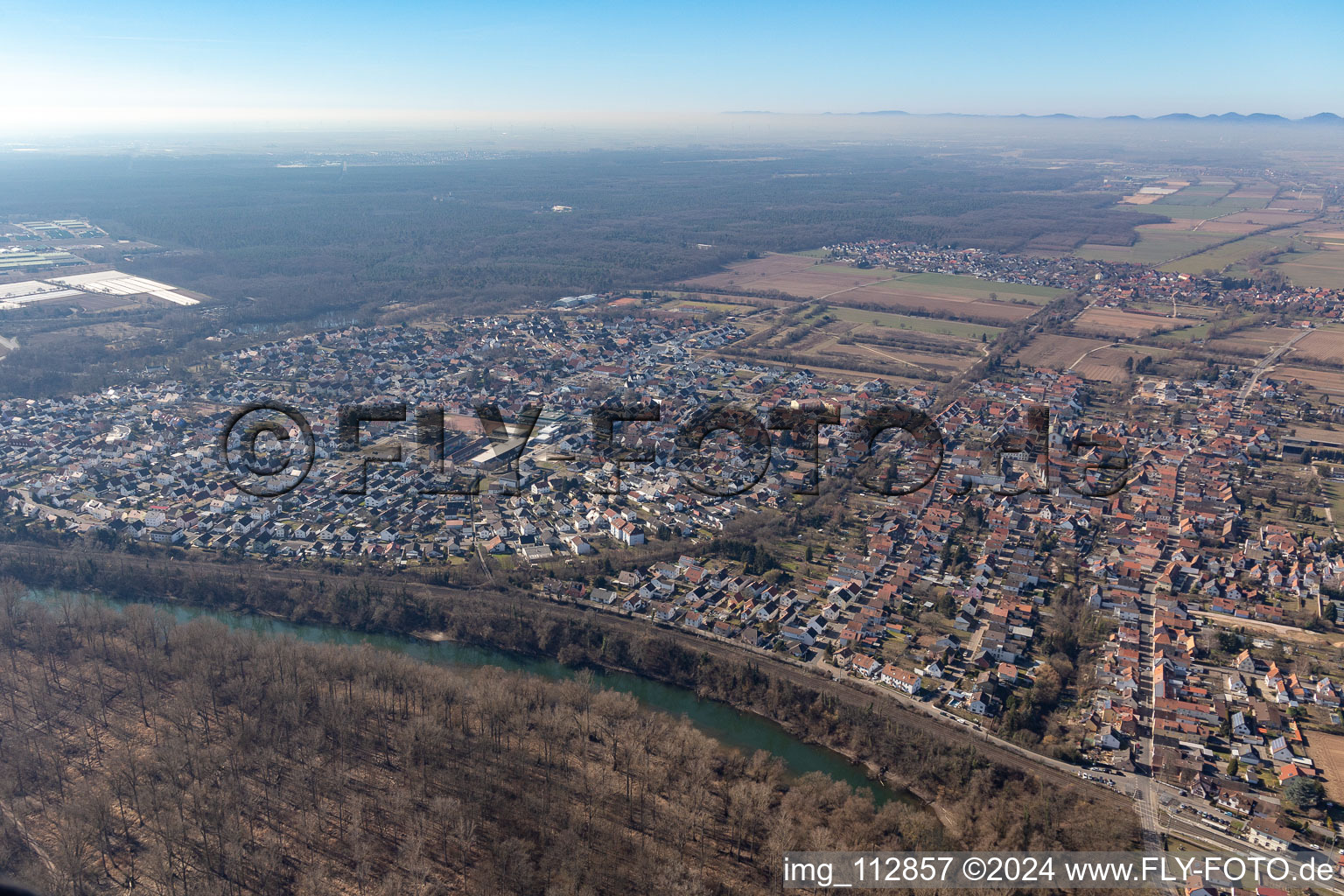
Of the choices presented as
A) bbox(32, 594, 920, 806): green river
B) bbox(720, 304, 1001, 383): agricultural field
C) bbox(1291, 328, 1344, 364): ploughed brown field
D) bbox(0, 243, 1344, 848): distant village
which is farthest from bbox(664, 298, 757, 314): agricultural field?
bbox(32, 594, 920, 806): green river

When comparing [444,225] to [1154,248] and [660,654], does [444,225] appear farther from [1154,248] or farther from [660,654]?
[660,654]

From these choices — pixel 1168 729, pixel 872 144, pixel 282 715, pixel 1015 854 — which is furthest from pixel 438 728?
pixel 872 144

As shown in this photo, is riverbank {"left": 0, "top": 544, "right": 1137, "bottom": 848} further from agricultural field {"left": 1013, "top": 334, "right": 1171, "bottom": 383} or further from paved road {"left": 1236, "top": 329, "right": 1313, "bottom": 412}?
agricultural field {"left": 1013, "top": 334, "right": 1171, "bottom": 383}

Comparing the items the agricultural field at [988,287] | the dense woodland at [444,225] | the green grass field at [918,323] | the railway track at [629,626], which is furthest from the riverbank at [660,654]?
the agricultural field at [988,287]

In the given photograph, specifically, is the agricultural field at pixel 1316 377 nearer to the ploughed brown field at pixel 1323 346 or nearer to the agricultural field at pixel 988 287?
the ploughed brown field at pixel 1323 346

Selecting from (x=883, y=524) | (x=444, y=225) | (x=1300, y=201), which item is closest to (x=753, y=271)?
(x=444, y=225)
